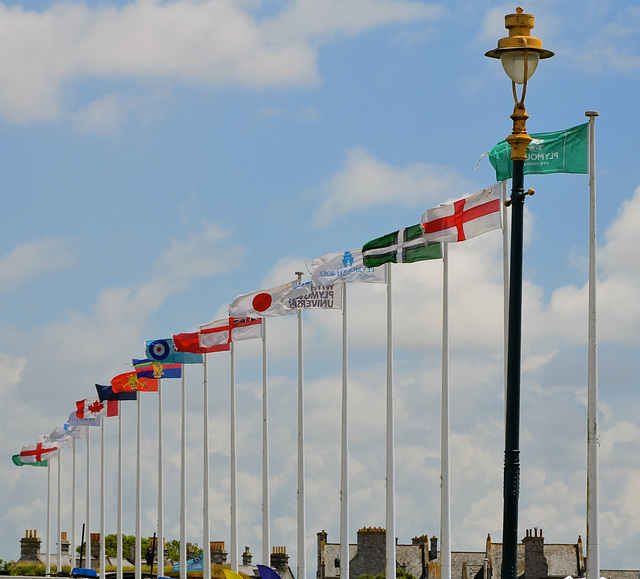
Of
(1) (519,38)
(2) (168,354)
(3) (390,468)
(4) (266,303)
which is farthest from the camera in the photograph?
(2) (168,354)

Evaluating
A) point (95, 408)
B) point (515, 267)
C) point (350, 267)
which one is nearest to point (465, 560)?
point (95, 408)

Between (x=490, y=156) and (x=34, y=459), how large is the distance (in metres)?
67.4

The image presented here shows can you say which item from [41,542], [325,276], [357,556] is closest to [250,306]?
[325,276]

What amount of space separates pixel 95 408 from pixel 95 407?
8 centimetres

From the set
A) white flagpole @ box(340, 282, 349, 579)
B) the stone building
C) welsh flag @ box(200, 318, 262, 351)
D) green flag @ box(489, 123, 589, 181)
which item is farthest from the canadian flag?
green flag @ box(489, 123, 589, 181)

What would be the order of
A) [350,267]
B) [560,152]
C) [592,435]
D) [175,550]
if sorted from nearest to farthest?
[592,435] → [560,152] → [350,267] → [175,550]

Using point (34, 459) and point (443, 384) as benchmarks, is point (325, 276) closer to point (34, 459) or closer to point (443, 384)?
point (443, 384)

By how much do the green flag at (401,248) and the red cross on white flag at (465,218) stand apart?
1.29 meters

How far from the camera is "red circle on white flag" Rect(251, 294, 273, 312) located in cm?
4591

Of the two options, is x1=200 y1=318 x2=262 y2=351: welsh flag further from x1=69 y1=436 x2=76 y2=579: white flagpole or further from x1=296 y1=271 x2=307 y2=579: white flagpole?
x1=69 y1=436 x2=76 y2=579: white flagpole

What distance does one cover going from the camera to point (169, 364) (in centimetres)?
5912

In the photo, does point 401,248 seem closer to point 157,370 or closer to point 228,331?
point 228,331

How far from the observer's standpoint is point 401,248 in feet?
117

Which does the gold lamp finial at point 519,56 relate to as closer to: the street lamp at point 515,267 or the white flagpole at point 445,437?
the street lamp at point 515,267
